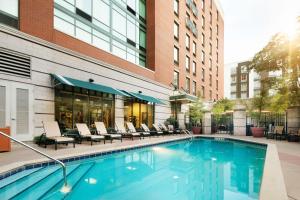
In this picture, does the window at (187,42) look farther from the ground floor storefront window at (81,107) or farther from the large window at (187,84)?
the ground floor storefront window at (81,107)

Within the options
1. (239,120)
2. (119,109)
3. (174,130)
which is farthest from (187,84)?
(119,109)

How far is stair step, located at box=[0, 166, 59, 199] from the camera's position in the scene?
456 centimetres

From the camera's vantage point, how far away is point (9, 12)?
9.41m

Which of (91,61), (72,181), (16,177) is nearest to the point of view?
(16,177)

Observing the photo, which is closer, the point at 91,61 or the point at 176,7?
the point at 91,61

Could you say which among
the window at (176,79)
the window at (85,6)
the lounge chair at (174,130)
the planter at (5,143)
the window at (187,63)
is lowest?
the lounge chair at (174,130)

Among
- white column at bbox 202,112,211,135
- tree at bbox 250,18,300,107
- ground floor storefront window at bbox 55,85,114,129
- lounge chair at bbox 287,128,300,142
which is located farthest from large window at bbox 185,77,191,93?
lounge chair at bbox 287,128,300,142

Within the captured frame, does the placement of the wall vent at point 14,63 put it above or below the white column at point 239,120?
above

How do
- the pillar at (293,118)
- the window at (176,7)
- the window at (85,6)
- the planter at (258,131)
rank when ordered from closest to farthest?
the window at (85,6), the pillar at (293,118), the planter at (258,131), the window at (176,7)

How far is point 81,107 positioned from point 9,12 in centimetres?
559

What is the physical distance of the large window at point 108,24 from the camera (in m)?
12.4

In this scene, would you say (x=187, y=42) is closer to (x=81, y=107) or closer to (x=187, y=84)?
(x=187, y=84)

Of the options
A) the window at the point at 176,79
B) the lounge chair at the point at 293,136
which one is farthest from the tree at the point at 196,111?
the lounge chair at the point at 293,136

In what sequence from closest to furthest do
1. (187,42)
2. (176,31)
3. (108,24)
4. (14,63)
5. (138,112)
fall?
(14,63)
(108,24)
(138,112)
(176,31)
(187,42)
